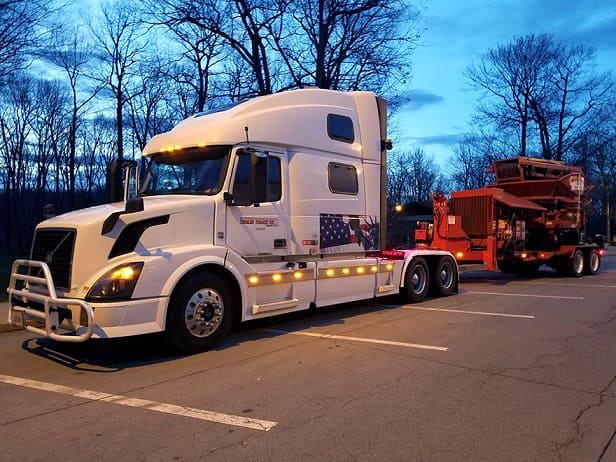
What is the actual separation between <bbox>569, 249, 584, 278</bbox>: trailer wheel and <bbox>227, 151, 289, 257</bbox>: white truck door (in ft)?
42.9

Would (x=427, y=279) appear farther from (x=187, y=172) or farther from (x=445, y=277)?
(x=187, y=172)

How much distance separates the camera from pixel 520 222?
51.3ft

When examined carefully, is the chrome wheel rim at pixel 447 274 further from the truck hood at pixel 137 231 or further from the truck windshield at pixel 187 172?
the truck hood at pixel 137 231

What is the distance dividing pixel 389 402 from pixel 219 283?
2.85 meters

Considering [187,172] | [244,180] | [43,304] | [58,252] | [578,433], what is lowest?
[578,433]

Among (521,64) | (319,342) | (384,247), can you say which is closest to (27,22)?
(384,247)

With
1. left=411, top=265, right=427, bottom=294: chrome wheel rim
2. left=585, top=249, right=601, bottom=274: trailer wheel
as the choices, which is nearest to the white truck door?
left=411, top=265, right=427, bottom=294: chrome wheel rim

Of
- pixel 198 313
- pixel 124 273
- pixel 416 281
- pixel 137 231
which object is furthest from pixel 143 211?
pixel 416 281

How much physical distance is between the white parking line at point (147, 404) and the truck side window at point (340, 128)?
5285 millimetres

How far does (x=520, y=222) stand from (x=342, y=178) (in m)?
9.01

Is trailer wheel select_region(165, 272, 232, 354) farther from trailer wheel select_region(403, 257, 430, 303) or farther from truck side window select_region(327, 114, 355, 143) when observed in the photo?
trailer wheel select_region(403, 257, 430, 303)

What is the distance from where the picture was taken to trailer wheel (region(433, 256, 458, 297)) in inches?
454

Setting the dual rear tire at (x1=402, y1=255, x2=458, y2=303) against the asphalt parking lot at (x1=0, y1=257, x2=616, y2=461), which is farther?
the dual rear tire at (x1=402, y1=255, x2=458, y2=303)

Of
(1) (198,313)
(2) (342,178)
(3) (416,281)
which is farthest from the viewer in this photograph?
(3) (416,281)
